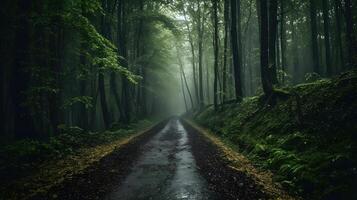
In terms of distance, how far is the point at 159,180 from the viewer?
27.3 feet

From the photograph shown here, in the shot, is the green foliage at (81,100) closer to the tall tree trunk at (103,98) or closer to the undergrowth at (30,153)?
the undergrowth at (30,153)

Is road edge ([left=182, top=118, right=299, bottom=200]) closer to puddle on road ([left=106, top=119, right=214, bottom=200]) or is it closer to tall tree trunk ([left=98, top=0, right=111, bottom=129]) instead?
puddle on road ([left=106, top=119, right=214, bottom=200])

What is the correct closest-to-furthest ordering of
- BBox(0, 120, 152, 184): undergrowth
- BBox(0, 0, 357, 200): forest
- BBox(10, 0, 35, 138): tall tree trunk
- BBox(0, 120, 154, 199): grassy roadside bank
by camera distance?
BBox(0, 0, 357, 200): forest < BBox(0, 120, 154, 199): grassy roadside bank < BBox(0, 120, 152, 184): undergrowth < BBox(10, 0, 35, 138): tall tree trunk

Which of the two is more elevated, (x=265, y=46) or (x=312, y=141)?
(x=265, y=46)

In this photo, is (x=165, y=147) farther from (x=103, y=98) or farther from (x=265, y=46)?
(x=103, y=98)

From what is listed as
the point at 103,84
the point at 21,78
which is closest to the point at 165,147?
the point at 21,78

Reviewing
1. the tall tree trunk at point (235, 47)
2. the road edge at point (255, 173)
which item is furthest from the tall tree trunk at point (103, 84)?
the road edge at point (255, 173)

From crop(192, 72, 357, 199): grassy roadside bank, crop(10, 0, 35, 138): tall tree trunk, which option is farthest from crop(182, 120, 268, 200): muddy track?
crop(10, 0, 35, 138): tall tree trunk

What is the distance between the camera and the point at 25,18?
37.9ft

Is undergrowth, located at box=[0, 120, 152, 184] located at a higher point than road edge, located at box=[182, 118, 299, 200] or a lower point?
higher

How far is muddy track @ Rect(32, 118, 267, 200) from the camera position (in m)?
6.99

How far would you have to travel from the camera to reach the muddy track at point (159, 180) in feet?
22.9

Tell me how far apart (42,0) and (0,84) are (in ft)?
14.4

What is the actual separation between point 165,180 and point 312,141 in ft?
15.0
